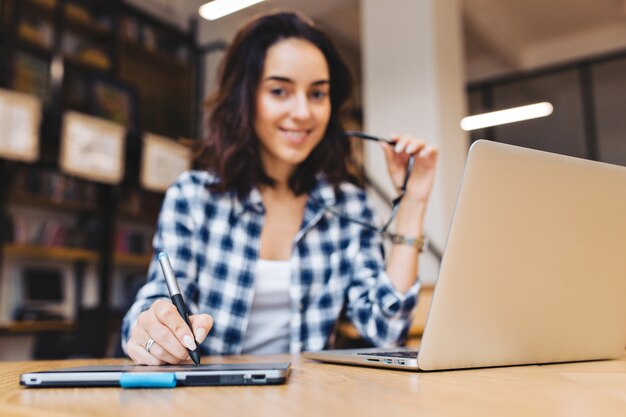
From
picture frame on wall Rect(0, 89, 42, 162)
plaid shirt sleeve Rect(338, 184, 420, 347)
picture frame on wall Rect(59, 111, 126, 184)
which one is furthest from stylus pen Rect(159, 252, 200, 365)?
picture frame on wall Rect(59, 111, 126, 184)

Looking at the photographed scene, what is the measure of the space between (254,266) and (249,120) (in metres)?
0.36

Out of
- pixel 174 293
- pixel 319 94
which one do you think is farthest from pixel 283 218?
pixel 174 293

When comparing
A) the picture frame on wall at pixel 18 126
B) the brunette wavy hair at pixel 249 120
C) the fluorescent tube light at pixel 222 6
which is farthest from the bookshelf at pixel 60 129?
the brunette wavy hair at pixel 249 120

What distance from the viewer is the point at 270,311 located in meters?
1.26

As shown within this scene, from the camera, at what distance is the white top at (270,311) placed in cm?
123

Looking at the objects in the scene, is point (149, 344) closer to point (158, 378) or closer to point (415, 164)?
point (158, 378)

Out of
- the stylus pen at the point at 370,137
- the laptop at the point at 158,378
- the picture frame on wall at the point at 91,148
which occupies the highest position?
the picture frame on wall at the point at 91,148

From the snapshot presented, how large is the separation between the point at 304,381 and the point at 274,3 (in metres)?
4.46

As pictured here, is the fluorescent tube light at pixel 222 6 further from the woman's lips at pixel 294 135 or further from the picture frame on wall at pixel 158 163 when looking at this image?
the woman's lips at pixel 294 135

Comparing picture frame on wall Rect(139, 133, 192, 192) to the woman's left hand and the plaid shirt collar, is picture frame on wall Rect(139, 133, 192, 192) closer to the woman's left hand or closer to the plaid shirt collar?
the plaid shirt collar

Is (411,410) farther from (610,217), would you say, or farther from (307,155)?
(307,155)

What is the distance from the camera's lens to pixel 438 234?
3432 mm

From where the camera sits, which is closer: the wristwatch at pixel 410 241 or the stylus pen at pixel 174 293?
the stylus pen at pixel 174 293

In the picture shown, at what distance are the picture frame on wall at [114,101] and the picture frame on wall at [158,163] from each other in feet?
0.92
